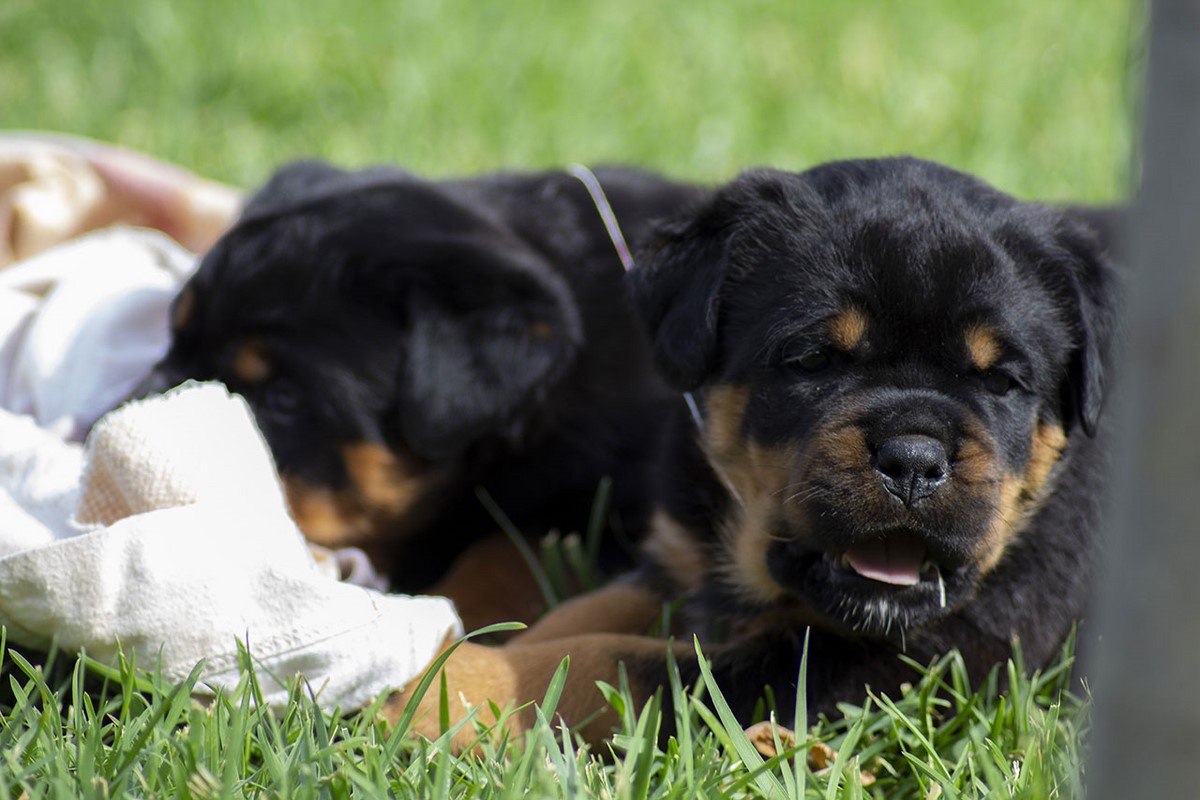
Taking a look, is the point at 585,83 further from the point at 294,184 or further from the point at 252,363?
the point at 252,363

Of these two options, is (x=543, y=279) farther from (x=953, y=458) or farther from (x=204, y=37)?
(x=204, y=37)

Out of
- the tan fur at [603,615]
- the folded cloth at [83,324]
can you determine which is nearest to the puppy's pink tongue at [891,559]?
the tan fur at [603,615]

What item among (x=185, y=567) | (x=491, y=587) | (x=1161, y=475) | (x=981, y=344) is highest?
(x=1161, y=475)

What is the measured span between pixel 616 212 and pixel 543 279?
0.42 m

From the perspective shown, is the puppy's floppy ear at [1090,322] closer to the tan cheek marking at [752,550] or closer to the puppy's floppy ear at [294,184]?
the tan cheek marking at [752,550]

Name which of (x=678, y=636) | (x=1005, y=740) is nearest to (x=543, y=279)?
(x=678, y=636)

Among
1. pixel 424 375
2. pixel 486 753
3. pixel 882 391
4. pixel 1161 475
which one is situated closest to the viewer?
pixel 1161 475

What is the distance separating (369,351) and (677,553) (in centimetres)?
77

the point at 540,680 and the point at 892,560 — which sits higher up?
the point at 892,560

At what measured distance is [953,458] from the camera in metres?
1.99

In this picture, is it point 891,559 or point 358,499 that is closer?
point 891,559

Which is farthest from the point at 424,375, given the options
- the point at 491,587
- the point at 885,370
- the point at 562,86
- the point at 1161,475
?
the point at 562,86

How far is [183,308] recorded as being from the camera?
9.45 ft

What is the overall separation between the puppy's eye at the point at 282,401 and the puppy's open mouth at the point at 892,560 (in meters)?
1.23
